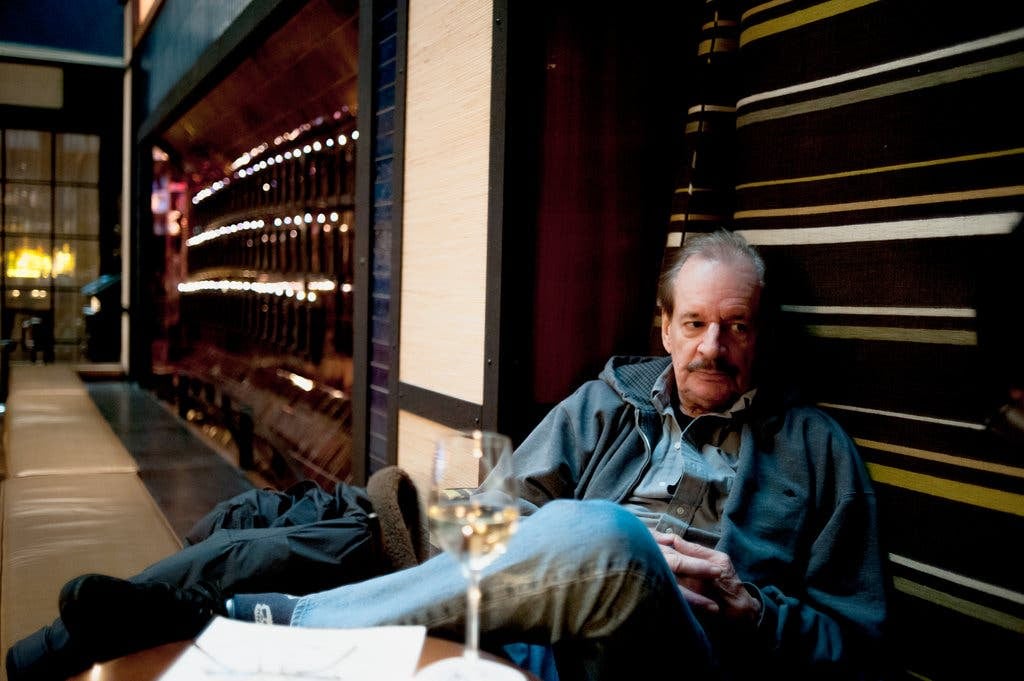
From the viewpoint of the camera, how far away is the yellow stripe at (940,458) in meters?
1.48

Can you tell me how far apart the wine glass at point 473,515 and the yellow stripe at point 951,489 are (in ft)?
3.22

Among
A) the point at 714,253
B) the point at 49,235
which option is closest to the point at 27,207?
the point at 49,235

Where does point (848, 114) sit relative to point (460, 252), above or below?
above

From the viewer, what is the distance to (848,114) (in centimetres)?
181

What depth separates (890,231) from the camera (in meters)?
1.72

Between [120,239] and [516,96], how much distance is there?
8.75 m

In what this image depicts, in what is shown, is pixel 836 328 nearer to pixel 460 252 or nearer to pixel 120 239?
pixel 460 252

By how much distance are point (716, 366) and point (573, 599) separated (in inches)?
30.4

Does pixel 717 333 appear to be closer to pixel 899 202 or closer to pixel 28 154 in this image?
pixel 899 202

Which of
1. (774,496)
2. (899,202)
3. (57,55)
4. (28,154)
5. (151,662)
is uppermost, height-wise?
(57,55)

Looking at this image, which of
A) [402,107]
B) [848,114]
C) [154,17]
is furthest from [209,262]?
[848,114]

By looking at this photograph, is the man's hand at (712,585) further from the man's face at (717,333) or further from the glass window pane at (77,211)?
the glass window pane at (77,211)

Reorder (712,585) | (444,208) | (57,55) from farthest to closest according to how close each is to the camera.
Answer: (57,55) → (444,208) → (712,585)

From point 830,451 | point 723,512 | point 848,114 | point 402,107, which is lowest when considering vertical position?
point 723,512
